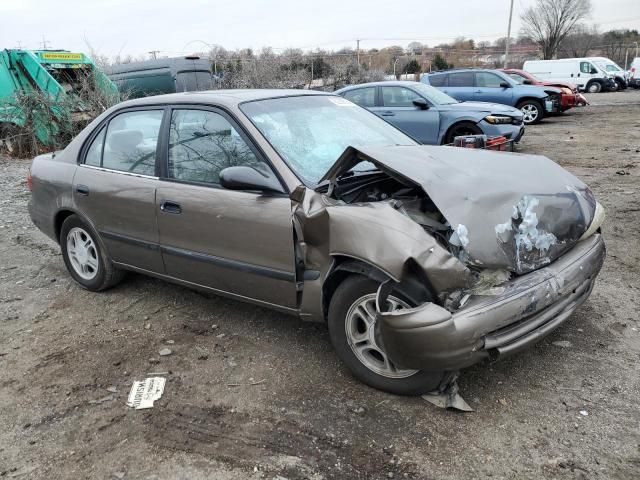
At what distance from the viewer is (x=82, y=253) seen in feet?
15.0

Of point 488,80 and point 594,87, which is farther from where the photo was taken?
point 594,87

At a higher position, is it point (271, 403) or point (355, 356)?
point (355, 356)

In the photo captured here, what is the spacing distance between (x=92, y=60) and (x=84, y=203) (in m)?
11.4

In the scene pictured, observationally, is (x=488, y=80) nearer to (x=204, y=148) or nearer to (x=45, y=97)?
(x=45, y=97)

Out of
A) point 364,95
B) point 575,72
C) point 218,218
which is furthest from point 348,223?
point 575,72

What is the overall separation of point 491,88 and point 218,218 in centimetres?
1312

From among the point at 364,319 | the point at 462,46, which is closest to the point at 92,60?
the point at 364,319

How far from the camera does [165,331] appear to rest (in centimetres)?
385

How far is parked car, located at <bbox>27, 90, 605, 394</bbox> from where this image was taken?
102 inches

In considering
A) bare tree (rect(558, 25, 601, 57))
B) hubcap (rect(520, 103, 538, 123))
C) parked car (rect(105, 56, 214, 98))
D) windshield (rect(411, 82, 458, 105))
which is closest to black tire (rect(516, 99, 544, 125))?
hubcap (rect(520, 103, 538, 123))

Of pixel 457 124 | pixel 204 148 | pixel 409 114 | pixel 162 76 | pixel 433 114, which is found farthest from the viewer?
pixel 162 76

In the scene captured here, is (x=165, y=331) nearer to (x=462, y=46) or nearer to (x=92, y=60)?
(x=92, y=60)

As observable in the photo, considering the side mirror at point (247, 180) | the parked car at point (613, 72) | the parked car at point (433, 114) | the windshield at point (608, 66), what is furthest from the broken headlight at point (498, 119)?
the windshield at point (608, 66)

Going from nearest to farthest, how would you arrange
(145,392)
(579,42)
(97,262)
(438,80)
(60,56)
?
1. (145,392)
2. (97,262)
3. (60,56)
4. (438,80)
5. (579,42)
